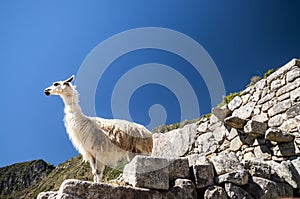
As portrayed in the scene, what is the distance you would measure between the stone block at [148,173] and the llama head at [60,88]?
3246 mm

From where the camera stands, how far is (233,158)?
4367mm

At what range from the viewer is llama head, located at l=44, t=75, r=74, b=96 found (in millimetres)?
6504

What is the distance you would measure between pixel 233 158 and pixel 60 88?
4046 millimetres

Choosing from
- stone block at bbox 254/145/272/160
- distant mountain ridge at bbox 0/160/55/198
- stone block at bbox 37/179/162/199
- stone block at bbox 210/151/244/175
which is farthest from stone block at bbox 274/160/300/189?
distant mountain ridge at bbox 0/160/55/198

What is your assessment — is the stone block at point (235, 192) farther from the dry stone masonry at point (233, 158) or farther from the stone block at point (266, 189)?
the stone block at point (266, 189)

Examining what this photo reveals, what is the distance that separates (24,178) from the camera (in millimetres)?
33906

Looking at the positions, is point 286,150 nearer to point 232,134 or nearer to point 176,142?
point 232,134

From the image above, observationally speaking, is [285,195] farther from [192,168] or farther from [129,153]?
[129,153]

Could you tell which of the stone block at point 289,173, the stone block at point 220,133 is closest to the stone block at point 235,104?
the stone block at point 220,133

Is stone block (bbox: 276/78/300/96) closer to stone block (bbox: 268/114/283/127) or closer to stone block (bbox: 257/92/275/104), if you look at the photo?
stone block (bbox: 257/92/275/104)

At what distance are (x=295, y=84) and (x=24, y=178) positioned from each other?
34.4 meters

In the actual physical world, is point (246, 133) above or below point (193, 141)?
below

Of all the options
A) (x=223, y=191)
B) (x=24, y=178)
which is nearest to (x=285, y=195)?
(x=223, y=191)

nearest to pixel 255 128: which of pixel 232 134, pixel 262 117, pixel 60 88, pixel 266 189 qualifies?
pixel 262 117
